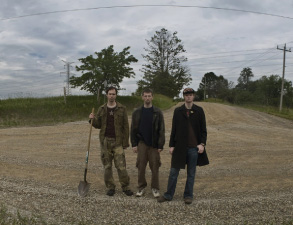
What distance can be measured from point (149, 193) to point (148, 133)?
1.23m

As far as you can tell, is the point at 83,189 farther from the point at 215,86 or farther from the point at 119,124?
the point at 215,86

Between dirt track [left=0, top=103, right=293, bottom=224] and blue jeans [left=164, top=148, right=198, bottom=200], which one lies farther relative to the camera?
blue jeans [left=164, top=148, right=198, bottom=200]

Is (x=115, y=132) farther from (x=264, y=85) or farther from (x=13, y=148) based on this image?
(x=264, y=85)

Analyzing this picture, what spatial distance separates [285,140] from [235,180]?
21.1ft

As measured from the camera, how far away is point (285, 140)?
11383 mm

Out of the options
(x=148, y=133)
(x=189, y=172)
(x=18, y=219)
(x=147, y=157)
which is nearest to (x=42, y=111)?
(x=147, y=157)

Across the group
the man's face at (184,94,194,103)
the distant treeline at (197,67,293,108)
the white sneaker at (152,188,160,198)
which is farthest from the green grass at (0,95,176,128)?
the distant treeline at (197,67,293,108)

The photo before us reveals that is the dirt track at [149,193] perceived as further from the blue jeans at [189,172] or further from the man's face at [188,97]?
the man's face at [188,97]

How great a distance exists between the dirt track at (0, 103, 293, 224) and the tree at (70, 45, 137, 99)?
34.8ft

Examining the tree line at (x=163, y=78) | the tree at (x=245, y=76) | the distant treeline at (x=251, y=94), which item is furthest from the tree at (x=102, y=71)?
the tree at (x=245, y=76)

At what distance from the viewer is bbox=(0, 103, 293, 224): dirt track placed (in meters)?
4.27

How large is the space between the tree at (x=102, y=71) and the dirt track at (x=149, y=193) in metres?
10.6

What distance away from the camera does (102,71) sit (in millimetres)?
20516

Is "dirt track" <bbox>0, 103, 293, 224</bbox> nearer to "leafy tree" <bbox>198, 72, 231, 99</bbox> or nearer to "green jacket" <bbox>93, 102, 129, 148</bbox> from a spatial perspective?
"green jacket" <bbox>93, 102, 129, 148</bbox>
